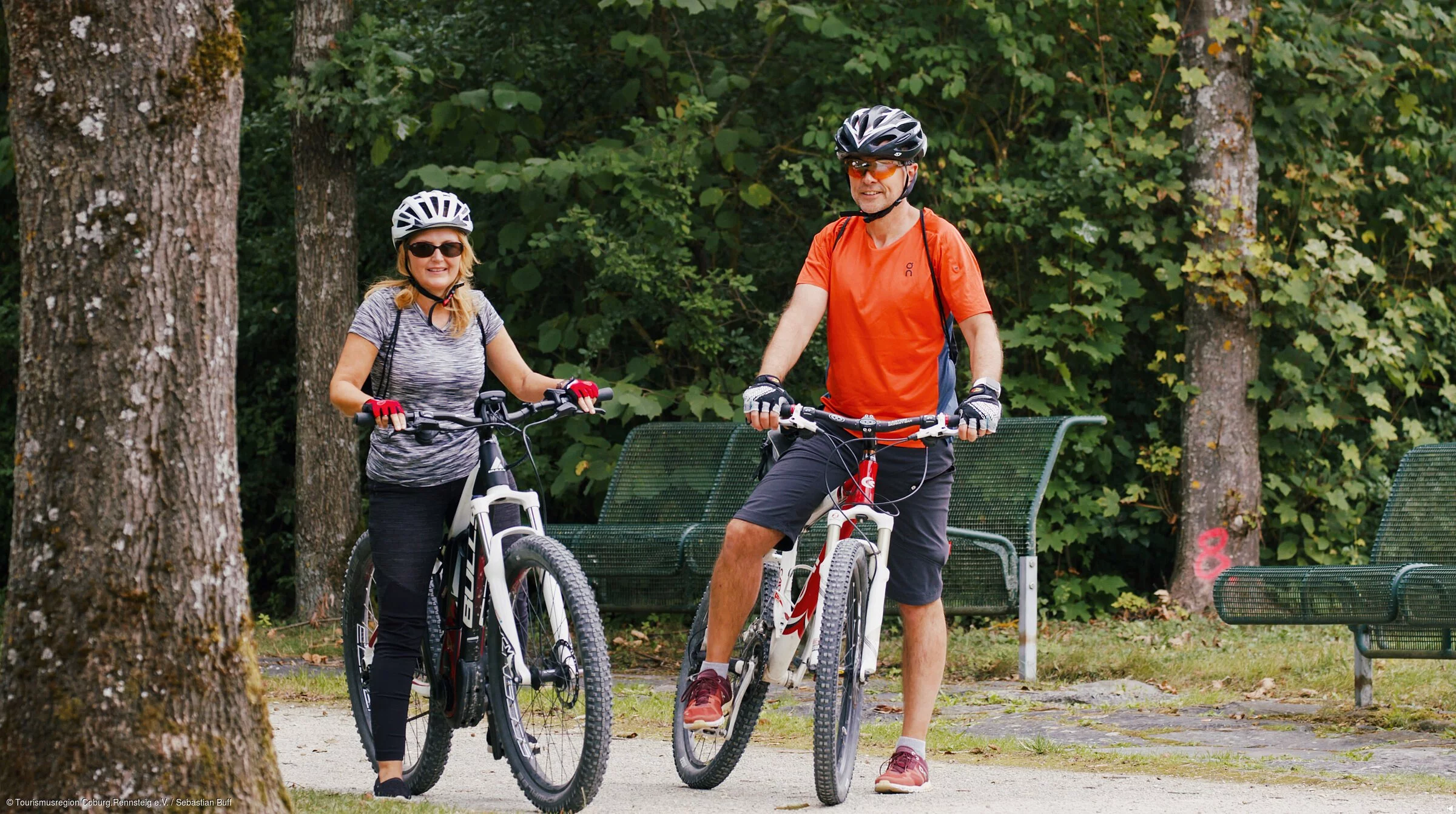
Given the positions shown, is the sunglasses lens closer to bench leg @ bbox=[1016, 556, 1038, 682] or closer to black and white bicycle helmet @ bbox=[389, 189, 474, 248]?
black and white bicycle helmet @ bbox=[389, 189, 474, 248]

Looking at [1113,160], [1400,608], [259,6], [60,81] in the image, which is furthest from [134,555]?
[259,6]

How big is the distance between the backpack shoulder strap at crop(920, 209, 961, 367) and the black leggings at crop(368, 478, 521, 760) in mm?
1367

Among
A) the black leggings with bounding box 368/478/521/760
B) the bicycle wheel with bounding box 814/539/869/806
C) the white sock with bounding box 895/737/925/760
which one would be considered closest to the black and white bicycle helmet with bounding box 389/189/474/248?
the black leggings with bounding box 368/478/521/760

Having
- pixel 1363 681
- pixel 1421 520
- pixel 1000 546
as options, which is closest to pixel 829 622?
pixel 1363 681

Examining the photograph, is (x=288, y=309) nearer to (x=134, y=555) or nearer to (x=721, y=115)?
Answer: (x=721, y=115)

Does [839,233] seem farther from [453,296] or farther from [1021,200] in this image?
[1021,200]

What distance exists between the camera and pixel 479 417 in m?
5.14

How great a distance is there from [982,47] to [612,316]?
2673 mm

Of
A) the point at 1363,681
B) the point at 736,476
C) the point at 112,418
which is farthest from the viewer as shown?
the point at 736,476

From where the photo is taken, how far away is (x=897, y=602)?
542cm

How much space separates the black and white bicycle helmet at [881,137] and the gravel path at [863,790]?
1.87 metres

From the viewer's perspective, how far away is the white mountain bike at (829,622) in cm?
495

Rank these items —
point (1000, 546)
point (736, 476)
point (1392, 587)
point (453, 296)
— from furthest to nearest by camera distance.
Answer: point (736, 476), point (1000, 546), point (1392, 587), point (453, 296)

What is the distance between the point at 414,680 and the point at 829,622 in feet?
4.47
